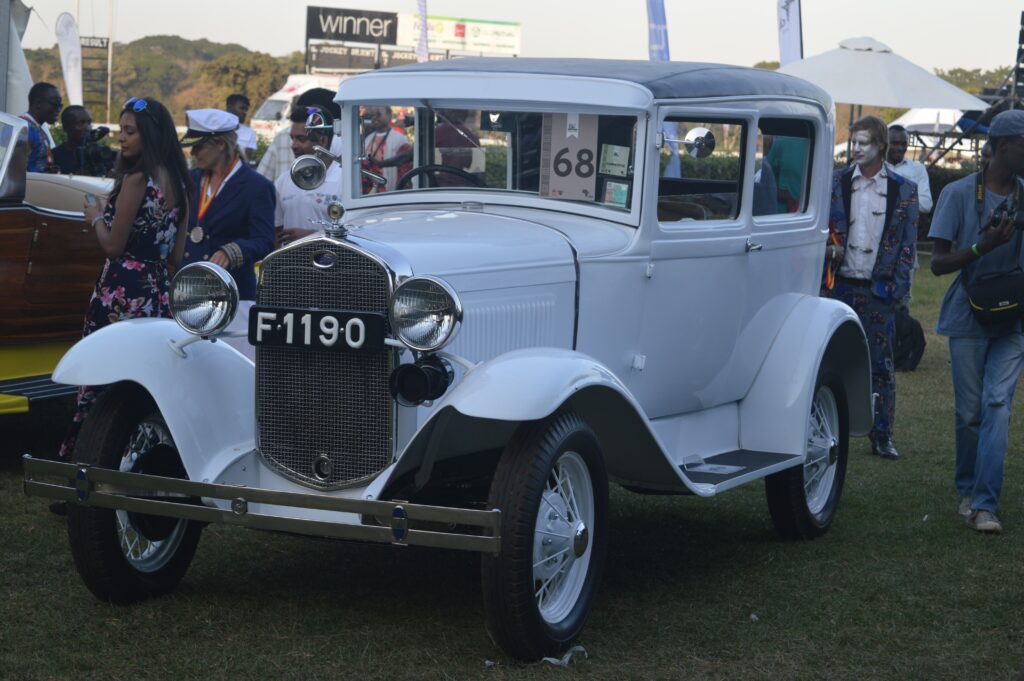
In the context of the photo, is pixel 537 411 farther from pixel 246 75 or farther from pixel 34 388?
pixel 246 75

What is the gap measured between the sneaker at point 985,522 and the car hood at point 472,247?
2.50 m

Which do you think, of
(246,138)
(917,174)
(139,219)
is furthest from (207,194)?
(917,174)

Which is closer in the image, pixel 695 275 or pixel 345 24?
pixel 695 275

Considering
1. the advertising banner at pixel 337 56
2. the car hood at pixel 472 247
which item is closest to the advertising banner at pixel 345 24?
the advertising banner at pixel 337 56

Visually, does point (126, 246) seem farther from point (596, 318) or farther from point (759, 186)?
point (759, 186)

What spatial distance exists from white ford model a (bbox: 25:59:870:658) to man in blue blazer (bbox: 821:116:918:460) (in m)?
1.58

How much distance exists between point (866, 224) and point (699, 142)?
9.19 ft

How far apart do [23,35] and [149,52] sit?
11749cm

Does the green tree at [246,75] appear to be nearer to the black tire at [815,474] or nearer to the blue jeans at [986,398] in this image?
the black tire at [815,474]

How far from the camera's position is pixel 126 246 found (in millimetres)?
5488

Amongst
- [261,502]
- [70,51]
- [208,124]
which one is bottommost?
[261,502]

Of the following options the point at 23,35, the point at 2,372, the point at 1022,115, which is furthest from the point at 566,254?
the point at 23,35

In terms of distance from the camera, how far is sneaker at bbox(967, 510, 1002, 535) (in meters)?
5.93

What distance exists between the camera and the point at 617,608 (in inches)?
189
